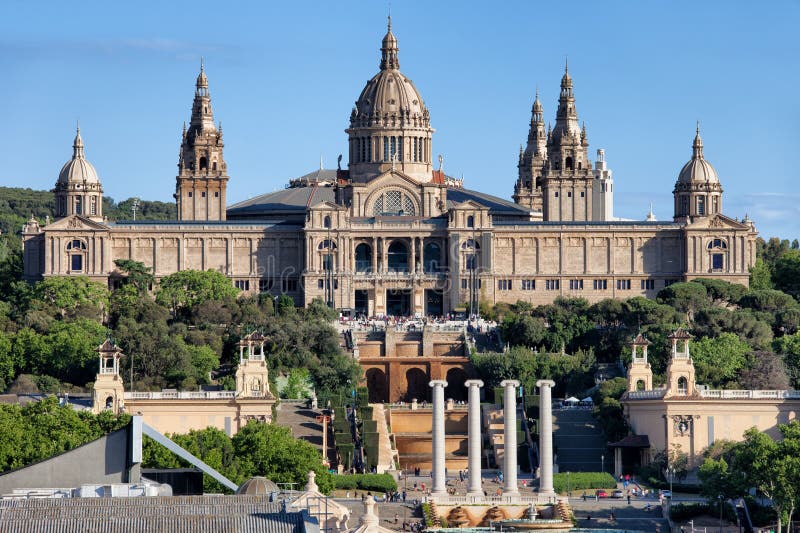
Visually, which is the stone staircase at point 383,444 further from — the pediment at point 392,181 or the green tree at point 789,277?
the green tree at point 789,277

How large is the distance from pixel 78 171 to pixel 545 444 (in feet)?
239

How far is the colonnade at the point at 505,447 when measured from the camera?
4309 inches

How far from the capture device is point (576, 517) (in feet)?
343

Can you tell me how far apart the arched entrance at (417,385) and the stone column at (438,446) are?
4002 cm

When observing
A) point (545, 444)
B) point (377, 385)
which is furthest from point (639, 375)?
point (377, 385)

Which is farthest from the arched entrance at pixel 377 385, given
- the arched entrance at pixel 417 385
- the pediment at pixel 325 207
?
the pediment at pixel 325 207

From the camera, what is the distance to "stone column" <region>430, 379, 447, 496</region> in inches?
4328

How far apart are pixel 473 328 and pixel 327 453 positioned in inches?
1529

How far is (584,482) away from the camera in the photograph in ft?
375

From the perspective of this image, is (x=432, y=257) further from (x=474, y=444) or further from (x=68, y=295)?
(x=474, y=444)

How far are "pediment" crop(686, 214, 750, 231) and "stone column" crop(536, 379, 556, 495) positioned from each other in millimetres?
64838

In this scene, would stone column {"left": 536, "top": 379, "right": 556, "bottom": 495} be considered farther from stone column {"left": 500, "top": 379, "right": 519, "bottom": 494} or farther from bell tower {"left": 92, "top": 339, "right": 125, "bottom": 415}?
bell tower {"left": 92, "top": 339, "right": 125, "bottom": 415}

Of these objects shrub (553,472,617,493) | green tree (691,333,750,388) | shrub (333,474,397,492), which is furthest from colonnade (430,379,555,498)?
green tree (691,333,750,388)

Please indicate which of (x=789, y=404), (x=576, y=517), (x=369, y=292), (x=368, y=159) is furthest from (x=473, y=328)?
(x=576, y=517)
